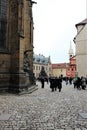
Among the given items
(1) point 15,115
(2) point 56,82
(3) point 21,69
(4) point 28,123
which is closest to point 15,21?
(3) point 21,69

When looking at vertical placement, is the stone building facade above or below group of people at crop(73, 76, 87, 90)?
above

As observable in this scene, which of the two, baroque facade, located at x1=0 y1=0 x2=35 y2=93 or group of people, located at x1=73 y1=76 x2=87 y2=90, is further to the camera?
group of people, located at x1=73 y1=76 x2=87 y2=90

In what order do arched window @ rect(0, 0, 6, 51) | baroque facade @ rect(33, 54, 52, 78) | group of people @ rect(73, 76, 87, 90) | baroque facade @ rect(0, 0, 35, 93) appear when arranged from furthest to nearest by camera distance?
baroque facade @ rect(33, 54, 52, 78) < group of people @ rect(73, 76, 87, 90) < arched window @ rect(0, 0, 6, 51) < baroque facade @ rect(0, 0, 35, 93)

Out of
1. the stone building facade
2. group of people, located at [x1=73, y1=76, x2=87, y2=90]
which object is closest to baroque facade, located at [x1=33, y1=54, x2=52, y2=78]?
the stone building facade

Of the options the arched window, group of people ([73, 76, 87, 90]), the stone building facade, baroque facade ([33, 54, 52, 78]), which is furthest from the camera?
baroque facade ([33, 54, 52, 78])

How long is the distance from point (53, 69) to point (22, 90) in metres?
148

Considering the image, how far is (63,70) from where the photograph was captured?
16638cm

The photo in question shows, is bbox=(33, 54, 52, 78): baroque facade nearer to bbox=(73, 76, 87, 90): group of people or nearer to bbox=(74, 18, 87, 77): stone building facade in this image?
bbox=(74, 18, 87, 77): stone building facade

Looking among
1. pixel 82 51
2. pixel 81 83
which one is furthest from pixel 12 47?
pixel 82 51

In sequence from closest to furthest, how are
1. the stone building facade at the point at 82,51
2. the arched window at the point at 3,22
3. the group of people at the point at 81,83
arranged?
the arched window at the point at 3,22
the group of people at the point at 81,83
the stone building facade at the point at 82,51

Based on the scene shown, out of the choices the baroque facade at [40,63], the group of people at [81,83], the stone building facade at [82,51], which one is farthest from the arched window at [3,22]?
the baroque facade at [40,63]

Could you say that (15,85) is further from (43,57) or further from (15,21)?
(43,57)

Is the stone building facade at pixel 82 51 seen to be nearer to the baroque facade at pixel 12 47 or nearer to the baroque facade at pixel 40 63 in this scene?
the baroque facade at pixel 12 47

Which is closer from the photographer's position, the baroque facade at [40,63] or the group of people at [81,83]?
the group of people at [81,83]
